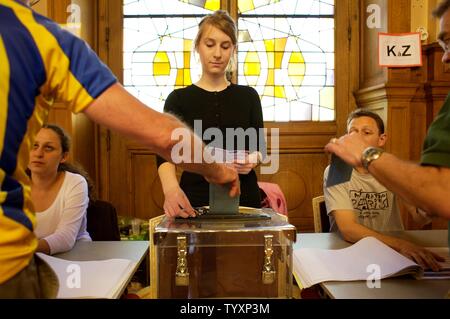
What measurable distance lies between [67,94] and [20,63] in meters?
0.07

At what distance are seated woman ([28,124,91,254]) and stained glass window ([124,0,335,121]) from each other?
5.52ft

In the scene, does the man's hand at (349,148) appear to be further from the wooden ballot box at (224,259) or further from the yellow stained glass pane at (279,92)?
the yellow stained glass pane at (279,92)

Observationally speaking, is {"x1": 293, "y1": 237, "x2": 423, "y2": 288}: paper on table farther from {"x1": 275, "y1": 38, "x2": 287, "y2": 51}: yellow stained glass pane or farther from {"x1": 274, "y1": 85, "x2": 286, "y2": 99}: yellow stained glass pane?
{"x1": 275, "y1": 38, "x2": 287, "y2": 51}: yellow stained glass pane

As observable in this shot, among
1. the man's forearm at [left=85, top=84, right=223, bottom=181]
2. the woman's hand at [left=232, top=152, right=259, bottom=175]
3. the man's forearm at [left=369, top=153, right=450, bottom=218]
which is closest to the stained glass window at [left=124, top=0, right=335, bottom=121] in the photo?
the woman's hand at [left=232, top=152, right=259, bottom=175]

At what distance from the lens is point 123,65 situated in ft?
12.1

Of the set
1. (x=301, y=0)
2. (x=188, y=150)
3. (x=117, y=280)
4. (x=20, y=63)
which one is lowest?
(x=117, y=280)

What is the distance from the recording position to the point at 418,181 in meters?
0.90

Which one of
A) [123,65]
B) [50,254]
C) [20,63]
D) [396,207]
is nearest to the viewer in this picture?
[20,63]

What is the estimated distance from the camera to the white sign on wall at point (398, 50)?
3.17 meters

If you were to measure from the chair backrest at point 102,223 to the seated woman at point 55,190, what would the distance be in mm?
156

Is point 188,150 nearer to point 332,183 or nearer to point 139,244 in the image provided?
point 139,244
